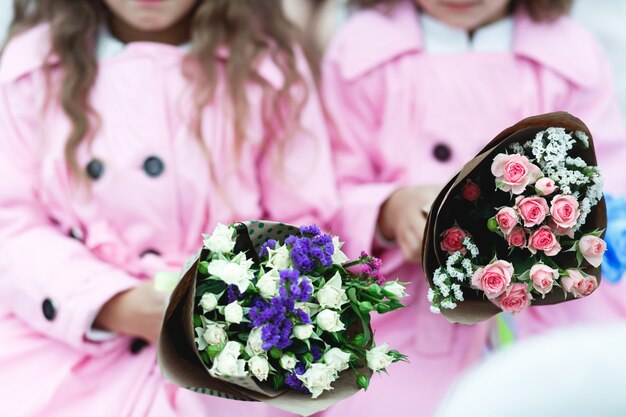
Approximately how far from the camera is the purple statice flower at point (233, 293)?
3.11 feet

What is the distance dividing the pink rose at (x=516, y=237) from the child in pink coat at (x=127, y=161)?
1.90ft

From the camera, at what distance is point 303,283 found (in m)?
0.92

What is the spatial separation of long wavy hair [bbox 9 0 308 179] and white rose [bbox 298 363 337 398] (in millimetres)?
637

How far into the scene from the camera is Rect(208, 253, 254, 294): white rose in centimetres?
92

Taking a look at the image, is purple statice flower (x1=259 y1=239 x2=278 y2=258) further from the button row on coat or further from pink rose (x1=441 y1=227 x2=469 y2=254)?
the button row on coat

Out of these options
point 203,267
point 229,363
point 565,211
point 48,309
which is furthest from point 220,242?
point 48,309

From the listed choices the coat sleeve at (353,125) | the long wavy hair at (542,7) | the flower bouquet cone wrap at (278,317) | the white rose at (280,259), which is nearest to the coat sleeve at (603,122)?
the long wavy hair at (542,7)

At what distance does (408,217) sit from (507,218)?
402 mm

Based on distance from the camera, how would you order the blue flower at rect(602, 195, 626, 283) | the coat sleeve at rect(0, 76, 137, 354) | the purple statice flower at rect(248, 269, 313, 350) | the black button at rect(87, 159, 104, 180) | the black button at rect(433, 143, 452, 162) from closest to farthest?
the purple statice flower at rect(248, 269, 313, 350)
the blue flower at rect(602, 195, 626, 283)
the coat sleeve at rect(0, 76, 137, 354)
the black button at rect(87, 159, 104, 180)
the black button at rect(433, 143, 452, 162)

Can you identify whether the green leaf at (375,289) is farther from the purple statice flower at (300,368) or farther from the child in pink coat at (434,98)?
the child in pink coat at (434,98)

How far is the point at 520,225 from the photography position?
0.99m

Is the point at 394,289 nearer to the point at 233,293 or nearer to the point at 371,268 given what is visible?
the point at 371,268

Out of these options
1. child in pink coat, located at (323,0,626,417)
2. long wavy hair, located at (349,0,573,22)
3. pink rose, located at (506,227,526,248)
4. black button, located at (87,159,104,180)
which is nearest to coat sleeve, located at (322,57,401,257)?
child in pink coat, located at (323,0,626,417)

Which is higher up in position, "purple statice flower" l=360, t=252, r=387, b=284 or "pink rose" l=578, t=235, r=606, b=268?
"pink rose" l=578, t=235, r=606, b=268
